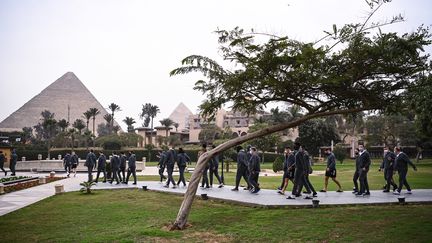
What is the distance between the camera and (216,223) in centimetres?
863

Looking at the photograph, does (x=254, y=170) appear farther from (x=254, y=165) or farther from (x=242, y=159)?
(x=242, y=159)

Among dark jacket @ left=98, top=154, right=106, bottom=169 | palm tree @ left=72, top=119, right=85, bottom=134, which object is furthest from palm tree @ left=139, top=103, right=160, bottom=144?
dark jacket @ left=98, top=154, right=106, bottom=169

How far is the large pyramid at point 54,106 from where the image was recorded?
586 feet

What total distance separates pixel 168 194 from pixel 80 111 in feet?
615

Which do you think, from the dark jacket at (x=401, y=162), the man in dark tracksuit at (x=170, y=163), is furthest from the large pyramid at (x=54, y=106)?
the dark jacket at (x=401, y=162)

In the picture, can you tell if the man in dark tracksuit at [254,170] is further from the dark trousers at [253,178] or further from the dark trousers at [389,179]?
the dark trousers at [389,179]

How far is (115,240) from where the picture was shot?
23.4ft

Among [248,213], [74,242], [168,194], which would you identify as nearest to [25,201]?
[168,194]

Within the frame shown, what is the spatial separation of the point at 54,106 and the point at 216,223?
194m

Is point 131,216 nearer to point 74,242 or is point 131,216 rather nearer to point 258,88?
point 74,242

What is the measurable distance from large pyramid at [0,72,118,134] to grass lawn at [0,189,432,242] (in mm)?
176133

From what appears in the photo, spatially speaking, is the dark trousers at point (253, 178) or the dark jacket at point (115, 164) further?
the dark jacket at point (115, 164)

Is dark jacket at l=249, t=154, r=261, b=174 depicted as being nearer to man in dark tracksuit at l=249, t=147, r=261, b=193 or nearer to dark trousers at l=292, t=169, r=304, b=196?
man in dark tracksuit at l=249, t=147, r=261, b=193

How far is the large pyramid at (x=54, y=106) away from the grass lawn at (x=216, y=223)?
Result: 6934 inches
